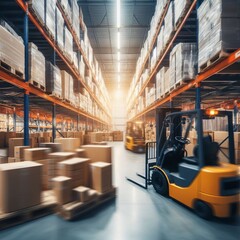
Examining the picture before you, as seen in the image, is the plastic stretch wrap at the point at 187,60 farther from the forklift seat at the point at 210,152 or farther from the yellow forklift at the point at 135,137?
the yellow forklift at the point at 135,137

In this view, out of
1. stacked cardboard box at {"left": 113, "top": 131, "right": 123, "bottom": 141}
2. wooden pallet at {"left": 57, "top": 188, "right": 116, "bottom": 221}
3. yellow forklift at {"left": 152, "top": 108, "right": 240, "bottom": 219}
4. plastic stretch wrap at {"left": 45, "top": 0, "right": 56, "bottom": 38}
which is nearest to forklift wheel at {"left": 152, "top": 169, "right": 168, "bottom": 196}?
yellow forklift at {"left": 152, "top": 108, "right": 240, "bottom": 219}

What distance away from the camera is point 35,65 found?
4637 millimetres

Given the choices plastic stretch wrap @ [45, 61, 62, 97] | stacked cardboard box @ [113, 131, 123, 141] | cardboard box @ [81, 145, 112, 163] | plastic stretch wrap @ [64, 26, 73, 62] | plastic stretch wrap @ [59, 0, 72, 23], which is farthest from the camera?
stacked cardboard box @ [113, 131, 123, 141]

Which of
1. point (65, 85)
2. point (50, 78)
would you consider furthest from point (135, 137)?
point (50, 78)

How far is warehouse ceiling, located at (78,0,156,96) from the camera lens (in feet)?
32.0

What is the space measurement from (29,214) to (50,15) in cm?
493

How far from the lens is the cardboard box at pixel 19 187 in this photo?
254 centimetres

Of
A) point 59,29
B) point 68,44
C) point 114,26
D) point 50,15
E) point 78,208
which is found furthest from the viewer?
point 114,26

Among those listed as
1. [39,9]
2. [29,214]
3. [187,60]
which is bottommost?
[29,214]

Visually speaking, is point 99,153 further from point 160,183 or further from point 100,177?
point 160,183

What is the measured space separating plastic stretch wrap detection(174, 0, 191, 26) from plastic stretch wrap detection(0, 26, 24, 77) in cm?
384

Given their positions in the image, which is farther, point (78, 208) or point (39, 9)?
point (39, 9)

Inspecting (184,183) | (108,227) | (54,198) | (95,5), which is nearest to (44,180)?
(54,198)

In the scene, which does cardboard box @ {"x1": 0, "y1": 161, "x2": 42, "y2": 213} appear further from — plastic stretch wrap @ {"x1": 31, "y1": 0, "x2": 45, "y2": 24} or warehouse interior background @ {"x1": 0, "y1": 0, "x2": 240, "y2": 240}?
plastic stretch wrap @ {"x1": 31, "y1": 0, "x2": 45, "y2": 24}
